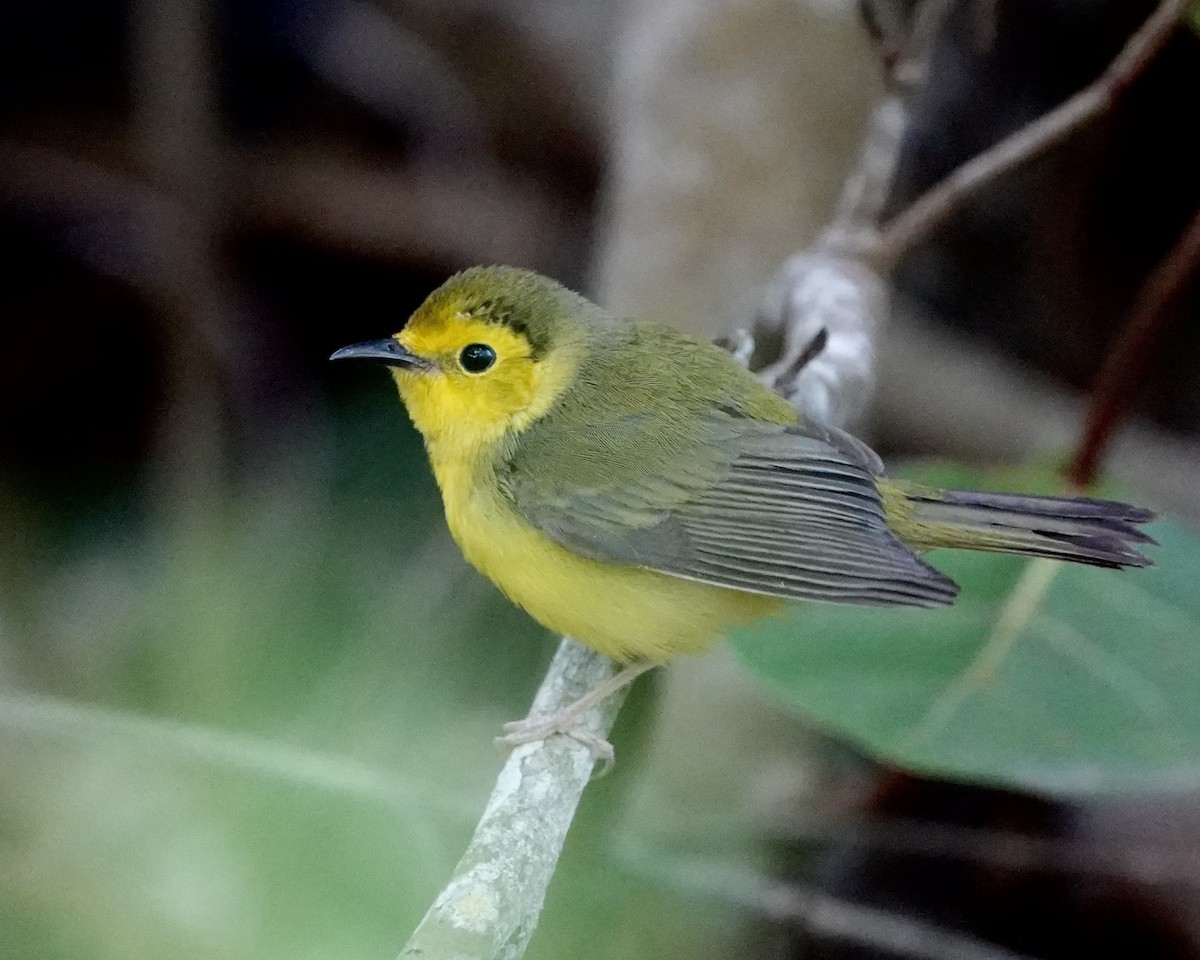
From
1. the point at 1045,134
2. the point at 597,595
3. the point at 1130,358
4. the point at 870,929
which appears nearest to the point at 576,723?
the point at 597,595

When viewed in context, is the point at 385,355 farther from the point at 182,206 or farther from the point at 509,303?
the point at 182,206

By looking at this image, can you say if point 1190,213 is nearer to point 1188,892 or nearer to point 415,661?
point 1188,892

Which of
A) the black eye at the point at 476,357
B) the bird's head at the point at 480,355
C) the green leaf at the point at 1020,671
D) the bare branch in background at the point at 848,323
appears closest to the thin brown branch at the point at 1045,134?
the bare branch in background at the point at 848,323

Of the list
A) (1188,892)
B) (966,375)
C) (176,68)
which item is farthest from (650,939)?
(176,68)

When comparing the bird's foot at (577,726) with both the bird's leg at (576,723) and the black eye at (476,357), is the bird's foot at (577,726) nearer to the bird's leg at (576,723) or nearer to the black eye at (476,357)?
the bird's leg at (576,723)

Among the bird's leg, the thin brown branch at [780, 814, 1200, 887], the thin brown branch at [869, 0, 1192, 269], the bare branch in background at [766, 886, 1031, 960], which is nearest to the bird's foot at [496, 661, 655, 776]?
the bird's leg
